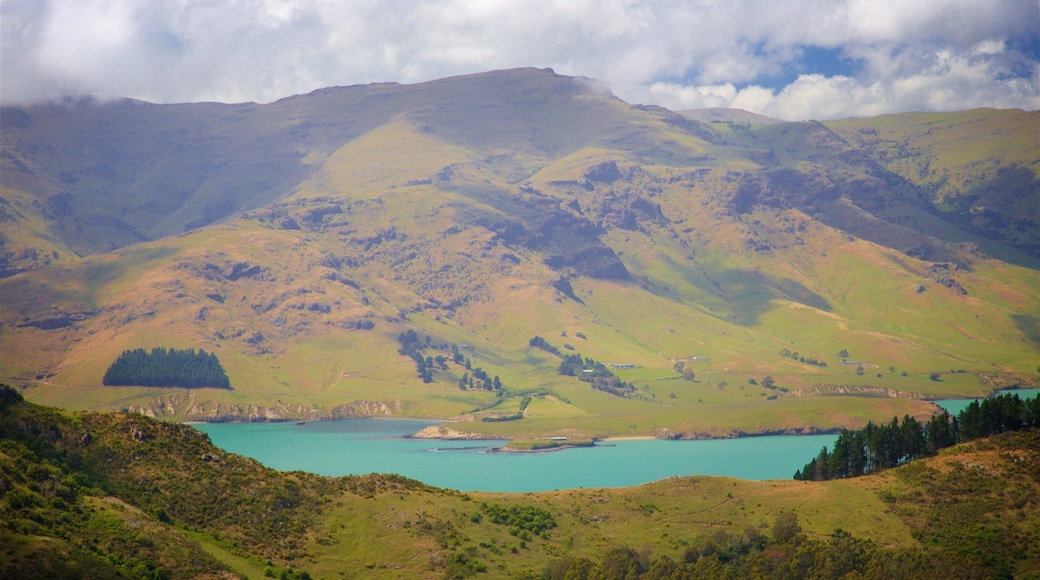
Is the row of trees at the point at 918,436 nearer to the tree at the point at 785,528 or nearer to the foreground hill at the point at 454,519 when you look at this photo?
the foreground hill at the point at 454,519

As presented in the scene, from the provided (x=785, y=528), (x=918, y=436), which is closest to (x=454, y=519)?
(x=785, y=528)

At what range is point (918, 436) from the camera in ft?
495

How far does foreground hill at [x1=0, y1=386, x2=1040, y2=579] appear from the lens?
303 feet

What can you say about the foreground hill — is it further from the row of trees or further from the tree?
the row of trees

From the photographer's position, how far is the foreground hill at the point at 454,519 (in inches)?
3642

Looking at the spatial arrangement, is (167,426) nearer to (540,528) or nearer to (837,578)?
(540,528)

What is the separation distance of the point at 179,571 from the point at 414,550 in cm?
2758

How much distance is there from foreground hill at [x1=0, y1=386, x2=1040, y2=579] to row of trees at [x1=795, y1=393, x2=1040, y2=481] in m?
6.63

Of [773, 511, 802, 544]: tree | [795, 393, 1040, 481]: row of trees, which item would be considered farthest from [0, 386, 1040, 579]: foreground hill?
[795, 393, 1040, 481]: row of trees

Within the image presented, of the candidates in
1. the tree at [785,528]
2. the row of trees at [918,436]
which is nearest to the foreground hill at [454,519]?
the tree at [785,528]

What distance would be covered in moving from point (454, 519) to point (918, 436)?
71.6 m

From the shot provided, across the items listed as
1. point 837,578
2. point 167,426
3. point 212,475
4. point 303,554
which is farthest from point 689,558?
point 167,426

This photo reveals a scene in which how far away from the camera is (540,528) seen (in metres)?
125

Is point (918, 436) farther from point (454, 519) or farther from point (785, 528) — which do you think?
point (454, 519)
